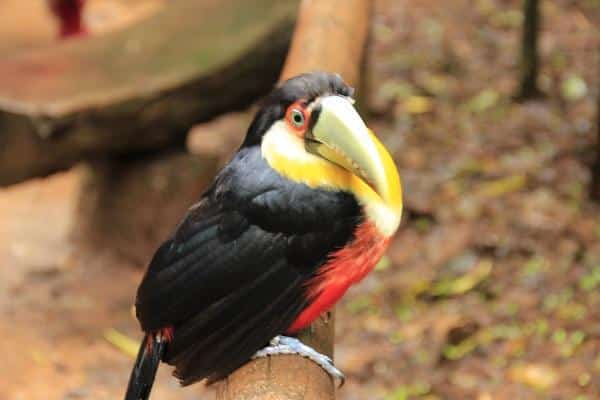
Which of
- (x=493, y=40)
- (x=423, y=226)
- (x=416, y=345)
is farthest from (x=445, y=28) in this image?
(x=416, y=345)

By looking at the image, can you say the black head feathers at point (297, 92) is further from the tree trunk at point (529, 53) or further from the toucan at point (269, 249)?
the tree trunk at point (529, 53)

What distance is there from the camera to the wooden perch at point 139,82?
3211 mm

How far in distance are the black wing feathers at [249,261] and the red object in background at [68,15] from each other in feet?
10.2

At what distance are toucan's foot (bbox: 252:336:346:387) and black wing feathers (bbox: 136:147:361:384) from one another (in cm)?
2

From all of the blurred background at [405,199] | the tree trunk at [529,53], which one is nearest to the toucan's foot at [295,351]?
the blurred background at [405,199]

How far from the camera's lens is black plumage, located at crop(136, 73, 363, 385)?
5.47ft

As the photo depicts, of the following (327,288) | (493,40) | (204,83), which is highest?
(327,288)

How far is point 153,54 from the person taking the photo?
349 cm

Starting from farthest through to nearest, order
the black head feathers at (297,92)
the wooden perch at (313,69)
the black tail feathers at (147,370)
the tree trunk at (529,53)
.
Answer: the tree trunk at (529,53) → the black tail feathers at (147,370) → the black head feathers at (297,92) → the wooden perch at (313,69)

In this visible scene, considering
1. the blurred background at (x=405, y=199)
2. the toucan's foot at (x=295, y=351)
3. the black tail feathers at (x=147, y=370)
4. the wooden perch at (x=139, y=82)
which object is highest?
the toucan's foot at (x=295, y=351)

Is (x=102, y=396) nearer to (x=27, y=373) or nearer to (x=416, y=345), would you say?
(x=27, y=373)

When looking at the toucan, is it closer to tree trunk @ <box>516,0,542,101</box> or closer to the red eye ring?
the red eye ring

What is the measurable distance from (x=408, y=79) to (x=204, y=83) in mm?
1238

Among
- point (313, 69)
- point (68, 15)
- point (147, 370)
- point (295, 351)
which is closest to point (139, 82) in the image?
point (313, 69)
